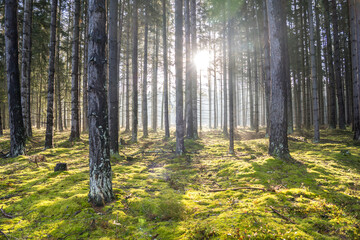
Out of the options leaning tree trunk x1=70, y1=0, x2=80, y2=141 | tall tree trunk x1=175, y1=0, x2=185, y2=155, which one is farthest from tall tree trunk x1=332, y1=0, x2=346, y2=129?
leaning tree trunk x1=70, y1=0, x2=80, y2=141

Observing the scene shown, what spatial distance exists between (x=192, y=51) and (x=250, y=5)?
843 cm

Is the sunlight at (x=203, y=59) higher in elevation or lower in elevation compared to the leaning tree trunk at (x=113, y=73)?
higher

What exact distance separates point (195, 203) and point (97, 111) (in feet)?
10.3

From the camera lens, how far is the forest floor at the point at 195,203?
3.20 m

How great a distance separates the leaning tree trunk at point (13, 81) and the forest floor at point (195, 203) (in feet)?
5.37

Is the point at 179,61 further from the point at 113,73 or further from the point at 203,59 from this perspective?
the point at 203,59

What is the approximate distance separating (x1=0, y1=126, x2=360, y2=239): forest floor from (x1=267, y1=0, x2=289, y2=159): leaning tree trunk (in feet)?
3.53

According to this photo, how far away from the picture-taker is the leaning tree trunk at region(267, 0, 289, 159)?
7.77 m

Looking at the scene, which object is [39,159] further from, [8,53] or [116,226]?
[116,226]

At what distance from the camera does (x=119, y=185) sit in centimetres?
564

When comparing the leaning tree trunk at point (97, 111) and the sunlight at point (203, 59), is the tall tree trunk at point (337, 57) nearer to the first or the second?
the sunlight at point (203, 59)

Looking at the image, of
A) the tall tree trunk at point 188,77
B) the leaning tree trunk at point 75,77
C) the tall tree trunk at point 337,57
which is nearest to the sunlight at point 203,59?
the tall tree trunk at point 188,77

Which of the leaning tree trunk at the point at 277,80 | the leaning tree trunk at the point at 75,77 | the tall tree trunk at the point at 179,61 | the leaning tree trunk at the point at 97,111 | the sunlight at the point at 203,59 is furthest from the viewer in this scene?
the sunlight at the point at 203,59

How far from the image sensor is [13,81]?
348 inches
